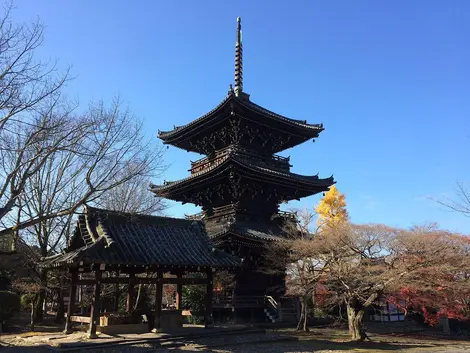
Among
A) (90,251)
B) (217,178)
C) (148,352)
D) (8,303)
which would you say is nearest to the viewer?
(148,352)

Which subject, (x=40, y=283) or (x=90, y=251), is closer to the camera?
(x=90, y=251)

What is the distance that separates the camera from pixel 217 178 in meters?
28.4

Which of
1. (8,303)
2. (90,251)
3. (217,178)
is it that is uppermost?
(217,178)

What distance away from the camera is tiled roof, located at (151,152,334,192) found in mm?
26547

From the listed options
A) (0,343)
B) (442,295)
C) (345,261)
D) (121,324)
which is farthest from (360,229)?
(0,343)

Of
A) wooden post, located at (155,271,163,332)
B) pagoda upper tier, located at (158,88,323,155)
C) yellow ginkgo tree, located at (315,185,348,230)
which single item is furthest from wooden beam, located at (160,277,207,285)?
yellow ginkgo tree, located at (315,185,348,230)

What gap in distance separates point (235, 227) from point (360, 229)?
812cm

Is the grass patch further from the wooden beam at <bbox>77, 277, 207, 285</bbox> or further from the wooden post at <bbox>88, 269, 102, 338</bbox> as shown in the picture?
the wooden post at <bbox>88, 269, 102, 338</bbox>

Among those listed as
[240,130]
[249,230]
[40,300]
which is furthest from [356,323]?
[40,300]

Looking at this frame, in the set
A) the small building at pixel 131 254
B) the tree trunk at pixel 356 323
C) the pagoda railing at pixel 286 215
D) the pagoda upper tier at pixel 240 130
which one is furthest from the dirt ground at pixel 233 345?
the pagoda upper tier at pixel 240 130

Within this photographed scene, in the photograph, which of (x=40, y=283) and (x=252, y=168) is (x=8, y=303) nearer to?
(x=40, y=283)

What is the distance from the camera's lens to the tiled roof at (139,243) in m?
15.3

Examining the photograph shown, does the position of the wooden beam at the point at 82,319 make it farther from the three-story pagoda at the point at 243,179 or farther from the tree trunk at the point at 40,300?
the three-story pagoda at the point at 243,179

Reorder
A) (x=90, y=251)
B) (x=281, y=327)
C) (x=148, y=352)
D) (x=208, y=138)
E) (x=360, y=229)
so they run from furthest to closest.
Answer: (x=208, y=138) < (x=281, y=327) < (x=360, y=229) < (x=90, y=251) < (x=148, y=352)
